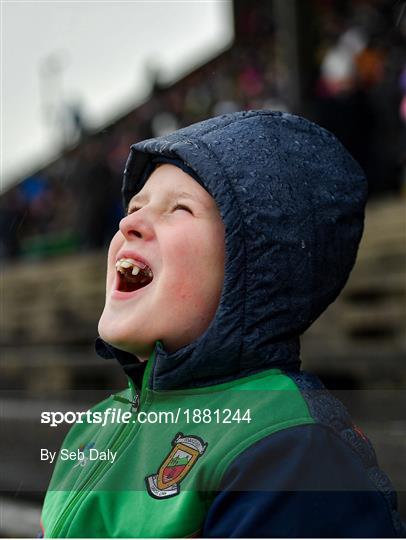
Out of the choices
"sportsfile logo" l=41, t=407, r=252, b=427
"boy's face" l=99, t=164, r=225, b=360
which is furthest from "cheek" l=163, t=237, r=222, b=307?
"sportsfile logo" l=41, t=407, r=252, b=427

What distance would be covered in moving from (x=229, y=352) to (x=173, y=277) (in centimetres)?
10

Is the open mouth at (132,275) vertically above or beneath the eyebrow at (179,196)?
beneath

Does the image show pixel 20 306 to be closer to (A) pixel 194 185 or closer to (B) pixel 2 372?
(B) pixel 2 372

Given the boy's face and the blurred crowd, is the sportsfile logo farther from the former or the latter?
the blurred crowd

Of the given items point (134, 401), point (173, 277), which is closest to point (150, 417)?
point (134, 401)

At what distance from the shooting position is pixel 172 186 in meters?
1.03

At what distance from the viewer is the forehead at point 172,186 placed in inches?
39.5

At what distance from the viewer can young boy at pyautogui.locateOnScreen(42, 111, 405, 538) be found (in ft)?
2.85

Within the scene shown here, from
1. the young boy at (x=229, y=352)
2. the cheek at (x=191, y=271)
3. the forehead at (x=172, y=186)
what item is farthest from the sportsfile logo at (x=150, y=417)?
the forehead at (x=172, y=186)

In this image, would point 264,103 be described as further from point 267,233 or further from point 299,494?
point 299,494

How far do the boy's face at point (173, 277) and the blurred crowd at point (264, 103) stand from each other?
23 centimetres

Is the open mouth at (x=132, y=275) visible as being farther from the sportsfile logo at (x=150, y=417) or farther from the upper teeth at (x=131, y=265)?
the sportsfile logo at (x=150, y=417)

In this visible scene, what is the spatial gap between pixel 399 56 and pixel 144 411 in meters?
3.40

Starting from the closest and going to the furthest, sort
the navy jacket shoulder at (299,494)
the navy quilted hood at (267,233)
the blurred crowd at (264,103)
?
1. the navy jacket shoulder at (299,494)
2. the navy quilted hood at (267,233)
3. the blurred crowd at (264,103)
